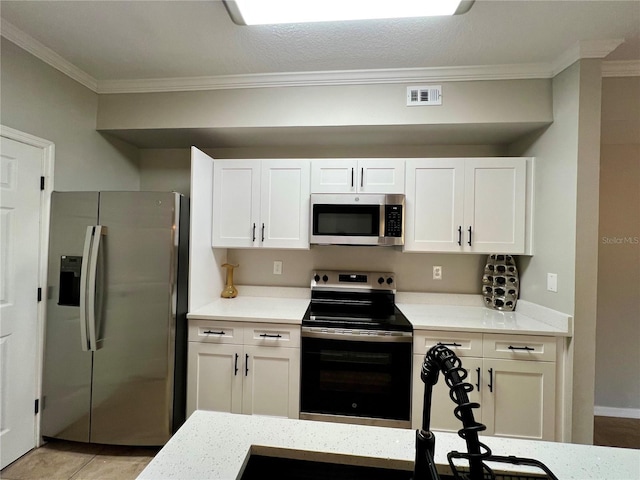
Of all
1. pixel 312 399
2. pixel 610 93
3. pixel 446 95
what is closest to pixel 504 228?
pixel 446 95

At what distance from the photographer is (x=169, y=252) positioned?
1862mm

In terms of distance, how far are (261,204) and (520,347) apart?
206 cm

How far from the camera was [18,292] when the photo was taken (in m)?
1.82

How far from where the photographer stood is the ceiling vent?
6.59 feet

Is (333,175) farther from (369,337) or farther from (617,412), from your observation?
(617,412)

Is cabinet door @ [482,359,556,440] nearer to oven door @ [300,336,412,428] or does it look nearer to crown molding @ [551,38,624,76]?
oven door @ [300,336,412,428]

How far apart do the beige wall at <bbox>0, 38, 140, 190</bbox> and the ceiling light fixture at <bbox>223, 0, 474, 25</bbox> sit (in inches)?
Answer: 58.8

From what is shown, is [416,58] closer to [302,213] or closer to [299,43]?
[299,43]

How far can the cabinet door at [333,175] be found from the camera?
7.25 feet

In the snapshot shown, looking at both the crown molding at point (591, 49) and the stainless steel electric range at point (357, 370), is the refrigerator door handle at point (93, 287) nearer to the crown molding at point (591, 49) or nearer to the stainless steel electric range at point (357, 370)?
the stainless steel electric range at point (357, 370)

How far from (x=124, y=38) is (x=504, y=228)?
2870 mm

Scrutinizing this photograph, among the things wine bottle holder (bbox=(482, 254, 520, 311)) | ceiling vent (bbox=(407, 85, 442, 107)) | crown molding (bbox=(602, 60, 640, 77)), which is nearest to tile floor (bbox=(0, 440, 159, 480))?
wine bottle holder (bbox=(482, 254, 520, 311))

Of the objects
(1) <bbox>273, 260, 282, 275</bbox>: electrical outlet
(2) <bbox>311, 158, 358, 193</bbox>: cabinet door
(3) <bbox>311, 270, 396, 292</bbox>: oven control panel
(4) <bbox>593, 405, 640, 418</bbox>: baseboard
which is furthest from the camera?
(1) <bbox>273, 260, 282, 275</bbox>: electrical outlet

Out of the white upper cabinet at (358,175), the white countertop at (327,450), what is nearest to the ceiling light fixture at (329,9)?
the white upper cabinet at (358,175)
